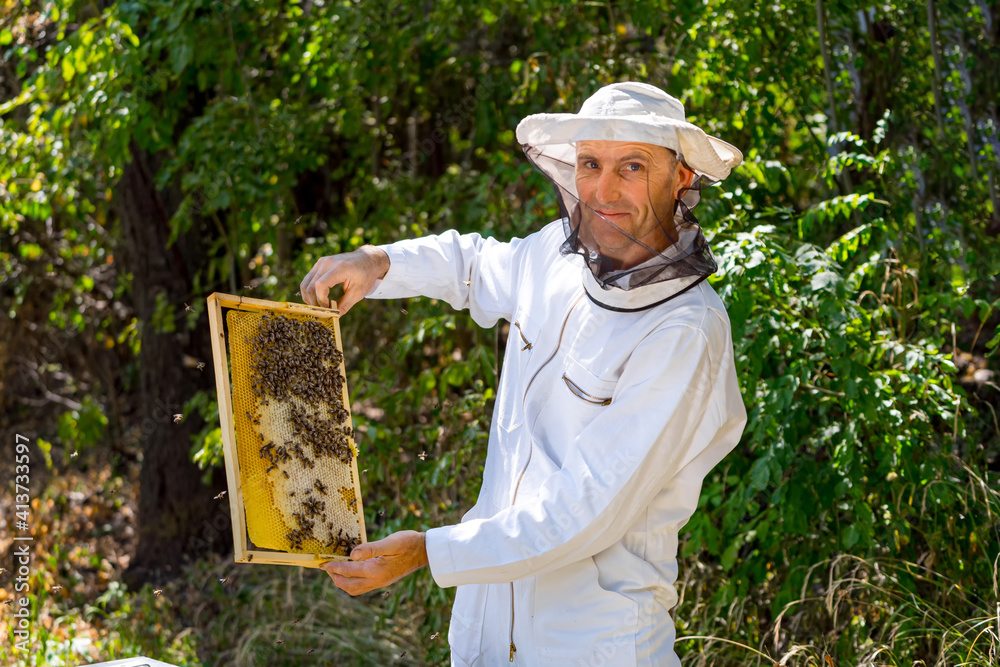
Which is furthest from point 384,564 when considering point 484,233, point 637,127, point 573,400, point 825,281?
point 484,233

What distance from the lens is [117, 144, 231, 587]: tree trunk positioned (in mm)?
5617

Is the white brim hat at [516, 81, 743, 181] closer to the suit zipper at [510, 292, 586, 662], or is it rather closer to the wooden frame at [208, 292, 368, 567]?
the suit zipper at [510, 292, 586, 662]

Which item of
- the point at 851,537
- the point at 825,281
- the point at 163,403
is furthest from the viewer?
the point at 163,403

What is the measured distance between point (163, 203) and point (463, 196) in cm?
195

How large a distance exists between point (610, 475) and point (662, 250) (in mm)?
577

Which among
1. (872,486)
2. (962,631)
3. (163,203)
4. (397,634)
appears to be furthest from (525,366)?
(163,203)

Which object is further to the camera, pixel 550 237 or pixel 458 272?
pixel 458 272

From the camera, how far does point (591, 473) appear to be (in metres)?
1.88

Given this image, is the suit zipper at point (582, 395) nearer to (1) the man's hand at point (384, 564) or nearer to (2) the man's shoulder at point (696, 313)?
(2) the man's shoulder at point (696, 313)

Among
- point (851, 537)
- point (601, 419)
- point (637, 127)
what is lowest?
point (851, 537)

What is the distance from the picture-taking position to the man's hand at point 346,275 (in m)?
2.38

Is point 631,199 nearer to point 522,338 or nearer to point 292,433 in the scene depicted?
point 522,338

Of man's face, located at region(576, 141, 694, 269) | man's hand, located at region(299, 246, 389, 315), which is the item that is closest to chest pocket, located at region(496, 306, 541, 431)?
man's face, located at region(576, 141, 694, 269)

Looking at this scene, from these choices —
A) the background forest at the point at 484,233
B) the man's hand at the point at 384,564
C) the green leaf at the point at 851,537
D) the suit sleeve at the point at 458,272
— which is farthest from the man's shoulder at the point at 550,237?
the green leaf at the point at 851,537
